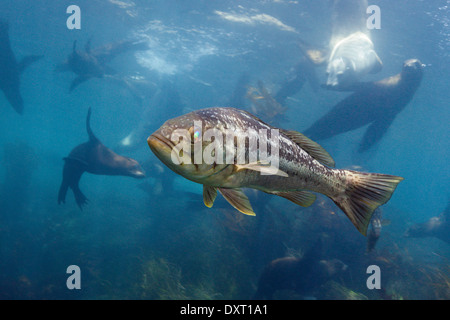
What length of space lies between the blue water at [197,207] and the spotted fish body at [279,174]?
7403mm

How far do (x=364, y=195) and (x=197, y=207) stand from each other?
1018cm

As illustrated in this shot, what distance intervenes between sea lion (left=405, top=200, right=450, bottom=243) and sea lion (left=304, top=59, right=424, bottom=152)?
8.07 meters

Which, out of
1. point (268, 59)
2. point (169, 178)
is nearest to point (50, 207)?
point (169, 178)

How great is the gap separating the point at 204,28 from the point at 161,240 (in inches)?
680

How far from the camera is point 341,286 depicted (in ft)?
27.8

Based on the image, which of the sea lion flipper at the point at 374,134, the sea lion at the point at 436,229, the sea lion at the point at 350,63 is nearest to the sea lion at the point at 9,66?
the sea lion at the point at 350,63

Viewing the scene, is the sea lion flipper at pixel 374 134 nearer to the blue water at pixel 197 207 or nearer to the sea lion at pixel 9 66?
the blue water at pixel 197 207

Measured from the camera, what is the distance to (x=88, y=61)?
55.1 feet

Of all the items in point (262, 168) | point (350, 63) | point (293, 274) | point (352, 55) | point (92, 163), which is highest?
point (352, 55)

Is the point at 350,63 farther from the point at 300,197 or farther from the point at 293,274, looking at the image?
the point at 300,197

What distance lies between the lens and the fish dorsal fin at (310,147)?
184cm

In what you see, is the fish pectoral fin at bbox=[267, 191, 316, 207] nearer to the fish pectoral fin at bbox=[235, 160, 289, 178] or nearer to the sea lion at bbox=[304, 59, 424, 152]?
the fish pectoral fin at bbox=[235, 160, 289, 178]

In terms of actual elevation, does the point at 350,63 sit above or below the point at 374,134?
above

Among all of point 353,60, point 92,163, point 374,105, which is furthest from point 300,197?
point 374,105
